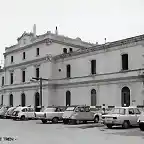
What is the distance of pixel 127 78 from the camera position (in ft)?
109

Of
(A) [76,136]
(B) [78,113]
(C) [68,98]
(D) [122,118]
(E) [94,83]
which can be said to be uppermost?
(E) [94,83]

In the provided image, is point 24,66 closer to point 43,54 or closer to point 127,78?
point 43,54

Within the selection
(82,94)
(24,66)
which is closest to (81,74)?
(82,94)

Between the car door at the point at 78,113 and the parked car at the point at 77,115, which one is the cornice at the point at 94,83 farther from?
the car door at the point at 78,113

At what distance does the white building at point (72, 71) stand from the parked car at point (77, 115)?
7.04 m

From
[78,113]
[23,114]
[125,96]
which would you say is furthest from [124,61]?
[23,114]

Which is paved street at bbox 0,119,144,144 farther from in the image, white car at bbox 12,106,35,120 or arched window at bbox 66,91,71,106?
arched window at bbox 66,91,71,106

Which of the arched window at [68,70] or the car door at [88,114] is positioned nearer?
the car door at [88,114]

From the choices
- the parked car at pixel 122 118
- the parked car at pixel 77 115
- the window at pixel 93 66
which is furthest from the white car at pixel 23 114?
the parked car at pixel 122 118

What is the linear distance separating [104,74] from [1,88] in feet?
91.2

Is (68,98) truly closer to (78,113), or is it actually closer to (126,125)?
(78,113)

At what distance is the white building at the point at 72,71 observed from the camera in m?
33.1

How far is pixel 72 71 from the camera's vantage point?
139ft

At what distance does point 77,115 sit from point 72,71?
16466 millimetres
